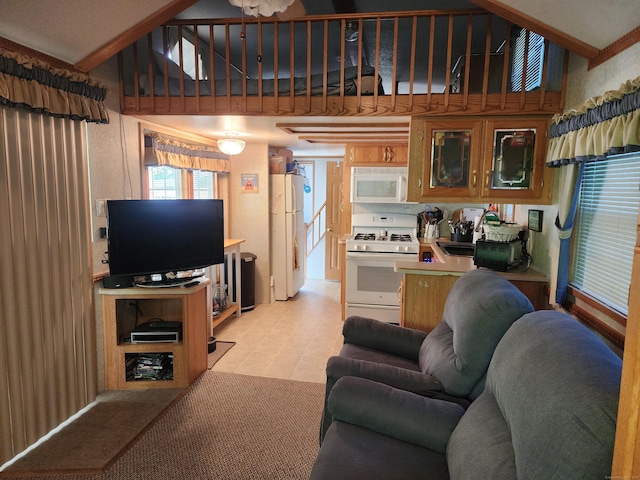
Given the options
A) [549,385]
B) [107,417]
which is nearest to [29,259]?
[107,417]

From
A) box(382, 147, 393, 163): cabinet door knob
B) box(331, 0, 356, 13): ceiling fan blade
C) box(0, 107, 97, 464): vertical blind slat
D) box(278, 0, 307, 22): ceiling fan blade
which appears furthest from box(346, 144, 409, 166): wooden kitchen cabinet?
box(0, 107, 97, 464): vertical blind slat

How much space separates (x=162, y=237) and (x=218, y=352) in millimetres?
1297

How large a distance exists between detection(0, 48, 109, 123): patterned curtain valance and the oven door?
2.66 meters

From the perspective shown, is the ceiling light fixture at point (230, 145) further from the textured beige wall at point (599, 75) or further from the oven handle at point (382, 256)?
the textured beige wall at point (599, 75)

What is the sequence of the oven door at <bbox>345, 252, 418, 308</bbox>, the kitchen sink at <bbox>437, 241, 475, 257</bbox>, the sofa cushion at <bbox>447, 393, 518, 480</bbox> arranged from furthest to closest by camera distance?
the oven door at <bbox>345, 252, 418, 308</bbox> < the kitchen sink at <bbox>437, 241, 475, 257</bbox> < the sofa cushion at <bbox>447, 393, 518, 480</bbox>

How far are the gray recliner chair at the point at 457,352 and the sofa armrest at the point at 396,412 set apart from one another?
127 mm

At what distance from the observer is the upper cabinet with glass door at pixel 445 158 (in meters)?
2.85

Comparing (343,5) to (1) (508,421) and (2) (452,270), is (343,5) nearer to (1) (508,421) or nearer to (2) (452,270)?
(2) (452,270)

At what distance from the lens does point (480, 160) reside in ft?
9.41

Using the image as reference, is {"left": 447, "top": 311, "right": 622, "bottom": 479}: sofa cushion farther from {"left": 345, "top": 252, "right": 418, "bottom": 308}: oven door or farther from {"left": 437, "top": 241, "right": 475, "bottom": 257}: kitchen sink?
{"left": 345, "top": 252, "right": 418, "bottom": 308}: oven door

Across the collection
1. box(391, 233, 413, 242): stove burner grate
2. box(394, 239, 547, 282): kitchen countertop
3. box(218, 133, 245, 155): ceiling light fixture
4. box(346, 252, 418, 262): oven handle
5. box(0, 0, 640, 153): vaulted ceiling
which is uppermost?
box(0, 0, 640, 153): vaulted ceiling

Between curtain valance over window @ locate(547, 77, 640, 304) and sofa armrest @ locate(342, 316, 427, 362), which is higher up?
curtain valance over window @ locate(547, 77, 640, 304)

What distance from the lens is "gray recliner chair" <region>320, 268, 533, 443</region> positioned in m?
1.66

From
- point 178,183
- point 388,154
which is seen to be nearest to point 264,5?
point 178,183
